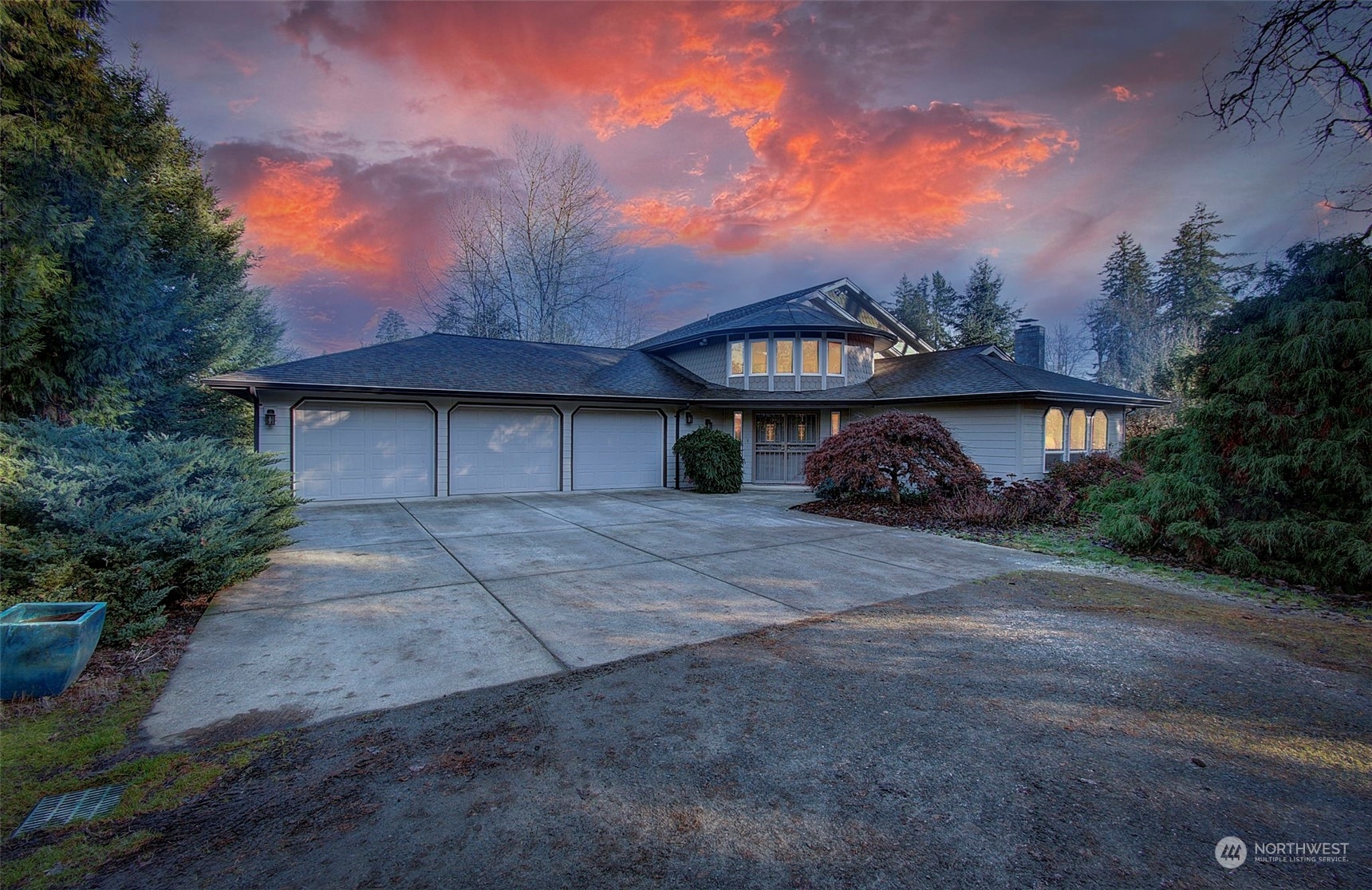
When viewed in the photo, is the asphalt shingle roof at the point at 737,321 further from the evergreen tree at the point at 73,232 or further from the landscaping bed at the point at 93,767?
the landscaping bed at the point at 93,767

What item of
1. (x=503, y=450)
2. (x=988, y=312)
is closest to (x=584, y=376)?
(x=503, y=450)

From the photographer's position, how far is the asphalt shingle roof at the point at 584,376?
458 inches

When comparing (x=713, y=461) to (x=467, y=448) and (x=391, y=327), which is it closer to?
(x=467, y=448)

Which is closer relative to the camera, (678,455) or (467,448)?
(467,448)

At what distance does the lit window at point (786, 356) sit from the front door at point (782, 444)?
4.29 ft

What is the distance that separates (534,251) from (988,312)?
23587mm

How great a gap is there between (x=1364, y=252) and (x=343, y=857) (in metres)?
10.0

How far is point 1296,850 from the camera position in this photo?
6.64 ft

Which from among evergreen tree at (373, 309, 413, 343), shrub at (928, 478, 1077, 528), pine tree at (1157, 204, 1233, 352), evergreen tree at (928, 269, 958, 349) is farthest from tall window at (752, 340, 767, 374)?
evergreen tree at (373, 309, 413, 343)

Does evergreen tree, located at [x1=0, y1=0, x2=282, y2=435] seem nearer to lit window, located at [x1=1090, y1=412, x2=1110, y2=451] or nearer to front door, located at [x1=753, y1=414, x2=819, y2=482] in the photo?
front door, located at [x1=753, y1=414, x2=819, y2=482]

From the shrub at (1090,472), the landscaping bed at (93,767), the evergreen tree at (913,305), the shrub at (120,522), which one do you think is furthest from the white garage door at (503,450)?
the evergreen tree at (913,305)

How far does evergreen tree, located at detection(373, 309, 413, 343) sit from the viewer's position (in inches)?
1443

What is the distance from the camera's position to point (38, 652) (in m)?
3.07

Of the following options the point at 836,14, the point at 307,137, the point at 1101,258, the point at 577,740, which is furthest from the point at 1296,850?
the point at 1101,258
